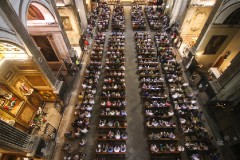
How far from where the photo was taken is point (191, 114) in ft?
42.5

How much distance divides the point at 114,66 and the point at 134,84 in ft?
9.75

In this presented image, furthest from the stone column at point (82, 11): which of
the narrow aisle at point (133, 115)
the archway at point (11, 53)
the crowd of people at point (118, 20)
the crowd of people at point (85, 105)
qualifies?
the archway at point (11, 53)

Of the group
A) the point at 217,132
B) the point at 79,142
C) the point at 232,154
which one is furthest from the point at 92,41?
the point at 232,154

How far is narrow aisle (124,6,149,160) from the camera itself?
38.0 ft

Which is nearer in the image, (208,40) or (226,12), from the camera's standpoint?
(226,12)

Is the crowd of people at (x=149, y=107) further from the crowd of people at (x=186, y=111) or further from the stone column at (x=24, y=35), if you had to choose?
the stone column at (x=24, y=35)

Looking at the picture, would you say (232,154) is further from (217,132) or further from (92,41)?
(92,41)

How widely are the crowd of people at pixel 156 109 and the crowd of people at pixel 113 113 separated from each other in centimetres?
194

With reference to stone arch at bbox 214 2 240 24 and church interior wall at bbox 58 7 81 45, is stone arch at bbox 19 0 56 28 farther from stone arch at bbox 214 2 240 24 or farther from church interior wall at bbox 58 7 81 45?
stone arch at bbox 214 2 240 24

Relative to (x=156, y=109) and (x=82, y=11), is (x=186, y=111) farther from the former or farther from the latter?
(x=82, y=11)

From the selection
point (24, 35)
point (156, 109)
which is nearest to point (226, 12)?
point (156, 109)

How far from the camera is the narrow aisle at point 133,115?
1159cm

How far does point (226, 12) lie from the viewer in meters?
12.5

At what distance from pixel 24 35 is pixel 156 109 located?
11031mm
